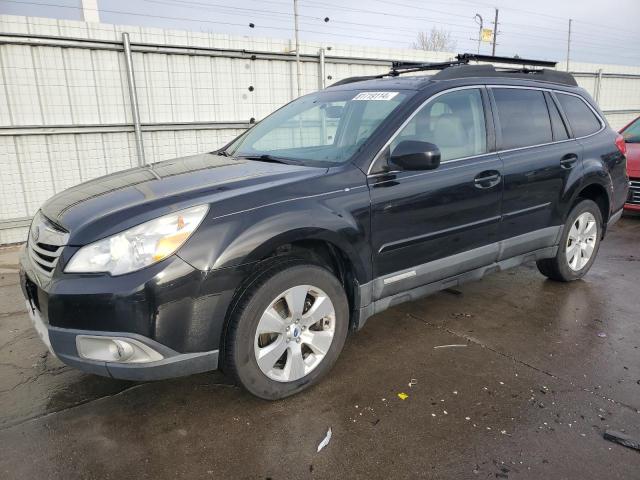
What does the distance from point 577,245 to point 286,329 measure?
3.23 m

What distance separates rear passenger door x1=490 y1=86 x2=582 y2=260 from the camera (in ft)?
12.1

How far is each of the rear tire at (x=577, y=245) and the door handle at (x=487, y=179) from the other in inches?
46.6

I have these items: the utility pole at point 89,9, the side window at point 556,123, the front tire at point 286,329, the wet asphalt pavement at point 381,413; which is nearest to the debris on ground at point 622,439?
the wet asphalt pavement at point 381,413

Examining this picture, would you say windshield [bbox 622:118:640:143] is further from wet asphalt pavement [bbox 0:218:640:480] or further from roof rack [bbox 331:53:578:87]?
wet asphalt pavement [bbox 0:218:640:480]

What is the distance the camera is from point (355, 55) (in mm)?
9414

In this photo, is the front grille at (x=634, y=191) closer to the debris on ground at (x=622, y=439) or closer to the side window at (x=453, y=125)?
the side window at (x=453, y=125)

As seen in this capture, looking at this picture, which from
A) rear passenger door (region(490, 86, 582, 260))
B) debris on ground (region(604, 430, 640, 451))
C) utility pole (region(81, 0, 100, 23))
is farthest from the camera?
utility pole (region(81, 0, 100, 23))

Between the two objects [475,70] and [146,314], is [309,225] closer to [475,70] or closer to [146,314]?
[146,314]

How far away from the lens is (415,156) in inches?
114

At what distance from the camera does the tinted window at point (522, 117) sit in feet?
12.2

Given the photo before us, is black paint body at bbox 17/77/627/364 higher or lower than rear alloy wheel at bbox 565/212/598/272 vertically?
higher

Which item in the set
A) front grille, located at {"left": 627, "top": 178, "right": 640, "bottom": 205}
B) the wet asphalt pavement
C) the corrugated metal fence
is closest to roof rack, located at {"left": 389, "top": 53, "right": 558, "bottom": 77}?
the wet asphalt pavement

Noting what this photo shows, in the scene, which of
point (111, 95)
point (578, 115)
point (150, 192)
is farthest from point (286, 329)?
point (111, 95)

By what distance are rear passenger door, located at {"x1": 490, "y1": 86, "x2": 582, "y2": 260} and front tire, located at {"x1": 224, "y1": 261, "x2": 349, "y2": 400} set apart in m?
1.67
